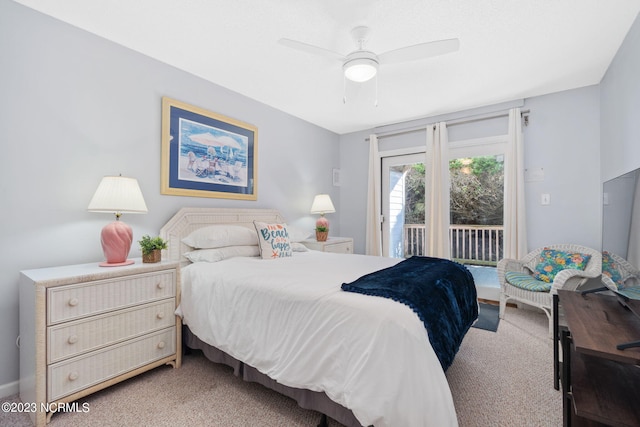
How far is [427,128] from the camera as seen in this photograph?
12.9ft

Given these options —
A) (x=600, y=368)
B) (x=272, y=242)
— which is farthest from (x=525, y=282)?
(x=272, y=242)

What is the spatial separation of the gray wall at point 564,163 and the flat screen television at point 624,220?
839 mm

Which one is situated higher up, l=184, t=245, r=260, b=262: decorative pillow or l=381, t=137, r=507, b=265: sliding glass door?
l=381, t=137, r=507, b=265: sliding glass door

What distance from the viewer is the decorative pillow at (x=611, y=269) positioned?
180 centimetres

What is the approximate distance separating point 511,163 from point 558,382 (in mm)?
2380

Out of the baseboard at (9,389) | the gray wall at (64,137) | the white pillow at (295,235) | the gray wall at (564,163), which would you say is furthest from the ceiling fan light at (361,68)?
the baseboard at (9,389)

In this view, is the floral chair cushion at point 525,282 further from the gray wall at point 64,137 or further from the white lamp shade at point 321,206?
the gray wall at point 64,137


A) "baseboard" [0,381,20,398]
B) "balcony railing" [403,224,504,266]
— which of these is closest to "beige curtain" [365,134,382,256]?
"balcony railing" [403,224,504,266]

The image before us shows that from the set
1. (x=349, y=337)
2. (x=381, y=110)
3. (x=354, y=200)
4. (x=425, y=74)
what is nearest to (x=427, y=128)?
(x=381, y=110)

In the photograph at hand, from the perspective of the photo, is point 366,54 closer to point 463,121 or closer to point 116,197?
point 116,197

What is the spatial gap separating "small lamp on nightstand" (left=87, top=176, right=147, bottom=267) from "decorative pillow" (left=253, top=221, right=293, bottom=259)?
39.4 inches

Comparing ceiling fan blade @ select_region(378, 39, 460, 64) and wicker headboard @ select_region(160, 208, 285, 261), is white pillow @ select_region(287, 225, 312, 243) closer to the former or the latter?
wicker headboard @ select_region(160, 208, 285, 261)

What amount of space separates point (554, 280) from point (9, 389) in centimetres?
407

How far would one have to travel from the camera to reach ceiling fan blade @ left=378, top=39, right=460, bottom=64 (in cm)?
186
